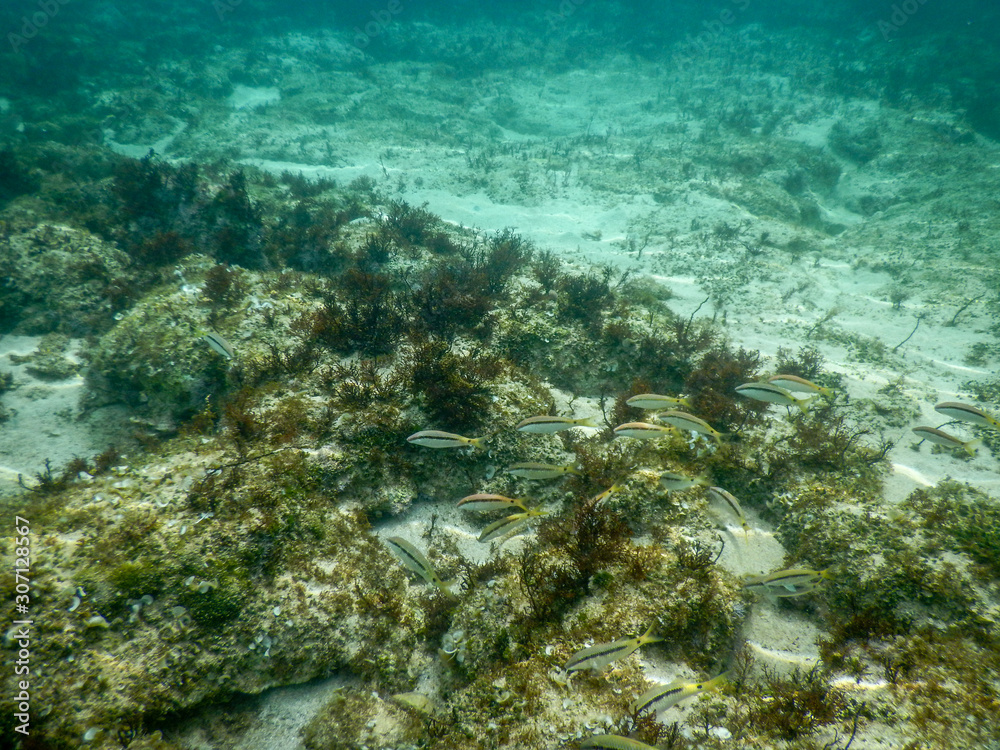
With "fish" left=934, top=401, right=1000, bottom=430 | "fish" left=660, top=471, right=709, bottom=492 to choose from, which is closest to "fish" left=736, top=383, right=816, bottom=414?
"fish" left=660, top=471, right=709, bottom=492

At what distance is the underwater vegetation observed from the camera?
2943mm

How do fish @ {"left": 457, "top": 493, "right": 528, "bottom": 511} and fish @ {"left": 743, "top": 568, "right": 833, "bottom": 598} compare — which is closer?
fish @ {"left": 743, "top": 568, "right": 833, "bottom": 598}

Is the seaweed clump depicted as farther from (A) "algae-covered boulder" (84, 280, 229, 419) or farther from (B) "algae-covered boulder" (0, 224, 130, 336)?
(A) "algae-covered boulder" (84, 280, 229, 419)

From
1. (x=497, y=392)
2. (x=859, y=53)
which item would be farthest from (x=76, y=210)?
(x=859, y=53)

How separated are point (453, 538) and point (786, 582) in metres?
3.18

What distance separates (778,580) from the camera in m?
3.30

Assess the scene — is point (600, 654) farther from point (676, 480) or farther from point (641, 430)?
point (641, 430)

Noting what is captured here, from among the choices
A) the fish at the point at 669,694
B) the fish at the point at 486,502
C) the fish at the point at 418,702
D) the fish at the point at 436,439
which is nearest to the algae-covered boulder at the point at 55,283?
the fish at the point at 436,439

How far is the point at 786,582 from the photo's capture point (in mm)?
3299

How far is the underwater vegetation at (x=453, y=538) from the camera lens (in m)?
2.94

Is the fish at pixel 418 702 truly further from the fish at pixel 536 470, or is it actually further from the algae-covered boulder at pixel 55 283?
the algae-covered boulder at pixel 55 283

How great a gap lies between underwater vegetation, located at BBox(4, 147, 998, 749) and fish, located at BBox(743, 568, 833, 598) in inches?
6.1

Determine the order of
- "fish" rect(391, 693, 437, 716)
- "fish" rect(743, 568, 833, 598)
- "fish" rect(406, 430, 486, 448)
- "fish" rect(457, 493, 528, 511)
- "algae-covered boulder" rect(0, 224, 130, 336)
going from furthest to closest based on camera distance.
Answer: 1. "algae-covered boulder" rect(0, 224, 130, 336)
2. "fish" rect(406, 430, 486, 448)
3. "fish" rect(457, 493, 528, 511)
4. "fish" rect(743, 568, 833, 598)
5. "fish" rect(391, 693, 437, 716)

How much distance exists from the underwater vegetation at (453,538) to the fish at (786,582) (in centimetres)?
15
